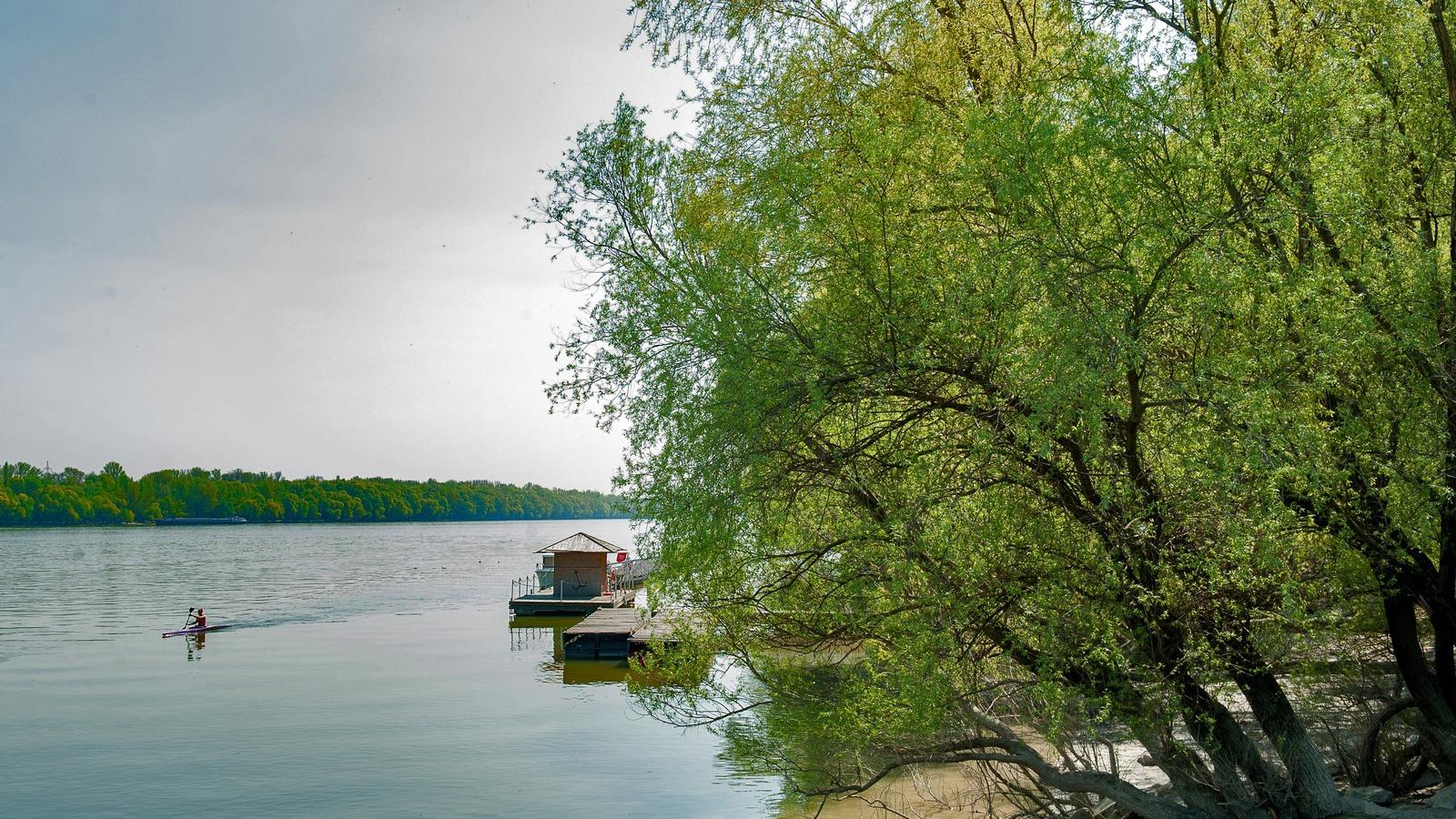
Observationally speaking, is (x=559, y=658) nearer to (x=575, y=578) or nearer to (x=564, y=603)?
(x=564, y=603)

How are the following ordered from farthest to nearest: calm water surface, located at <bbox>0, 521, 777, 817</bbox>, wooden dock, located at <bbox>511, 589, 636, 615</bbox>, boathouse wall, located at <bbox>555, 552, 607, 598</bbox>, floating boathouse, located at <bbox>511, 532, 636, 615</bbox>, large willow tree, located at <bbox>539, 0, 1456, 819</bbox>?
1. boathouse wall, located at <bbox>555, 552, 607, 598</bbox>
2. floating boathouse, located at <bbox>511, 532, 636, 615</bbox>
3. wooden dock, located at <bbox>511, 589, 636, 615</bbox>
4. calm water surface, located at <bbox>0, 521, 777, 817</bbox>
5. large willow tree, located at <bbox>539, 0, 1456, 819</bbox>

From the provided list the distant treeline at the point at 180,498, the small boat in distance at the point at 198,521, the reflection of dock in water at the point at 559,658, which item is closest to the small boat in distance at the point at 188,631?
the reflection of dock in water at the point at 559,658

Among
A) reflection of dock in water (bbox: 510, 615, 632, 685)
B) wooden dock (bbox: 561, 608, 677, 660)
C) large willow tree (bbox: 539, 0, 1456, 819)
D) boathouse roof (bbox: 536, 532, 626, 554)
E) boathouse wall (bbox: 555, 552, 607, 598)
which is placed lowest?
reflection of dock in water (bbox: 510, 615, 632, 685)

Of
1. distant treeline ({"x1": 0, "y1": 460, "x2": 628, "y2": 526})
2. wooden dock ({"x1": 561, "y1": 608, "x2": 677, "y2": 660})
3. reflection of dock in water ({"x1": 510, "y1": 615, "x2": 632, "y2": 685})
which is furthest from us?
distant treeline ({"x1": 0, "y1": 460, "x2": 628, "y2": 526})

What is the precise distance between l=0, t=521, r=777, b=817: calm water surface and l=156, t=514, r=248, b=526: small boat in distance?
123527 mm

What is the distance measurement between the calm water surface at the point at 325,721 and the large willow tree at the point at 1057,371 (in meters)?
10.3

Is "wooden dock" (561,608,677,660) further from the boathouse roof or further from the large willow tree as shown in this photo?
the large willow tree

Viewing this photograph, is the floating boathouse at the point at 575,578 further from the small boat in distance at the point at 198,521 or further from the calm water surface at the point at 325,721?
the small boat in distance at the point at 198,521

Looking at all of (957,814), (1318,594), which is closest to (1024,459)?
(1318,594)

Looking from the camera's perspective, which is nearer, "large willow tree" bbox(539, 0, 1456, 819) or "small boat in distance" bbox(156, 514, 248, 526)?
"large willow tree" bbox(539, 0, 1456, 819)

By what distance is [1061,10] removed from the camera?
8836mm

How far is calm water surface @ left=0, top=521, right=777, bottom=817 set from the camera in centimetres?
1941

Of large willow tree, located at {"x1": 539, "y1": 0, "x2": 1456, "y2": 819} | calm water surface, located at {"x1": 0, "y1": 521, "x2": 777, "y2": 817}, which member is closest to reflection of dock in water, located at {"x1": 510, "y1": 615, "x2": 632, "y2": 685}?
calm water surface, located at {"x1": 0, "y1": 521, "x2": 777, "y2": 817}

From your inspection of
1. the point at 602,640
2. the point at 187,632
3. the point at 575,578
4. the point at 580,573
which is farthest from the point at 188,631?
the point at 602,640
